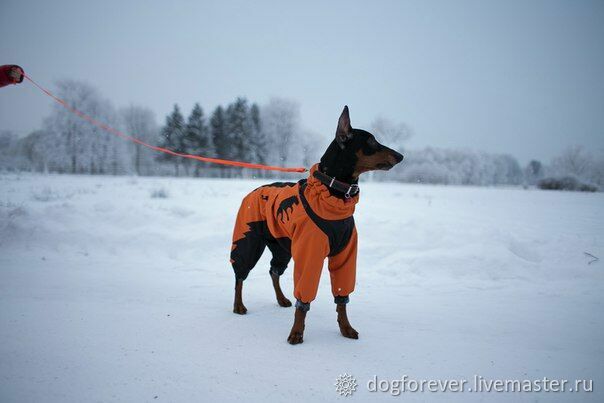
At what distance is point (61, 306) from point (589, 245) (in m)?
7.18

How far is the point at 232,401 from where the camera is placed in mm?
1890

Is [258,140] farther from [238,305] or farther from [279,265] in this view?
[238,305]

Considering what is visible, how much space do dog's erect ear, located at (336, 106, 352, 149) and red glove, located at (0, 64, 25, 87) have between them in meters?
3.06

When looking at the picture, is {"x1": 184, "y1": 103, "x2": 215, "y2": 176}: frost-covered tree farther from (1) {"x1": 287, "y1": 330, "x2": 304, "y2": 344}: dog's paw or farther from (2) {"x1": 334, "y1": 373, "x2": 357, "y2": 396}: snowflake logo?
(2) {"x1": 334, "y1": 373, "x2": 357, "y2": 396}: snowflake logo

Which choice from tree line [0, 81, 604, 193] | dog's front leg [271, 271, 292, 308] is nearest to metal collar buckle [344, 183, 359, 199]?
dog's front leg [271, 271, 292, 308]

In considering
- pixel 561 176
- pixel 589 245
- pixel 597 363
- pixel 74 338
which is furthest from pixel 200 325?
pixel 561 176

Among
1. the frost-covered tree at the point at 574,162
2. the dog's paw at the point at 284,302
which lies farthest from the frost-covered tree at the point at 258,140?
the dog's paw at the point at 284,302

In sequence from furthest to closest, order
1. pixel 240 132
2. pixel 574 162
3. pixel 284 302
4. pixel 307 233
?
pixel 240 132
pixel 574 162
pixel 284 302
pixel 307 233

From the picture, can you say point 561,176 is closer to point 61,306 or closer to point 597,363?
point 597,363

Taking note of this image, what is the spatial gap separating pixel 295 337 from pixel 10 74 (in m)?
3.57

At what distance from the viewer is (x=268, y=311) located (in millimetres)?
3373

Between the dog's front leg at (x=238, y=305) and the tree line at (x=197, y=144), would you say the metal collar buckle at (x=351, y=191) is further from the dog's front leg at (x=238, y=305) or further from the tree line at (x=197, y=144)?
the tree line at (x=197, y=144)

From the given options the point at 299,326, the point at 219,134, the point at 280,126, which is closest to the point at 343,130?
the point at 299,326

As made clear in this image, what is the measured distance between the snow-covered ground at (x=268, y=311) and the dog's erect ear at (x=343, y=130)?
1.76m
